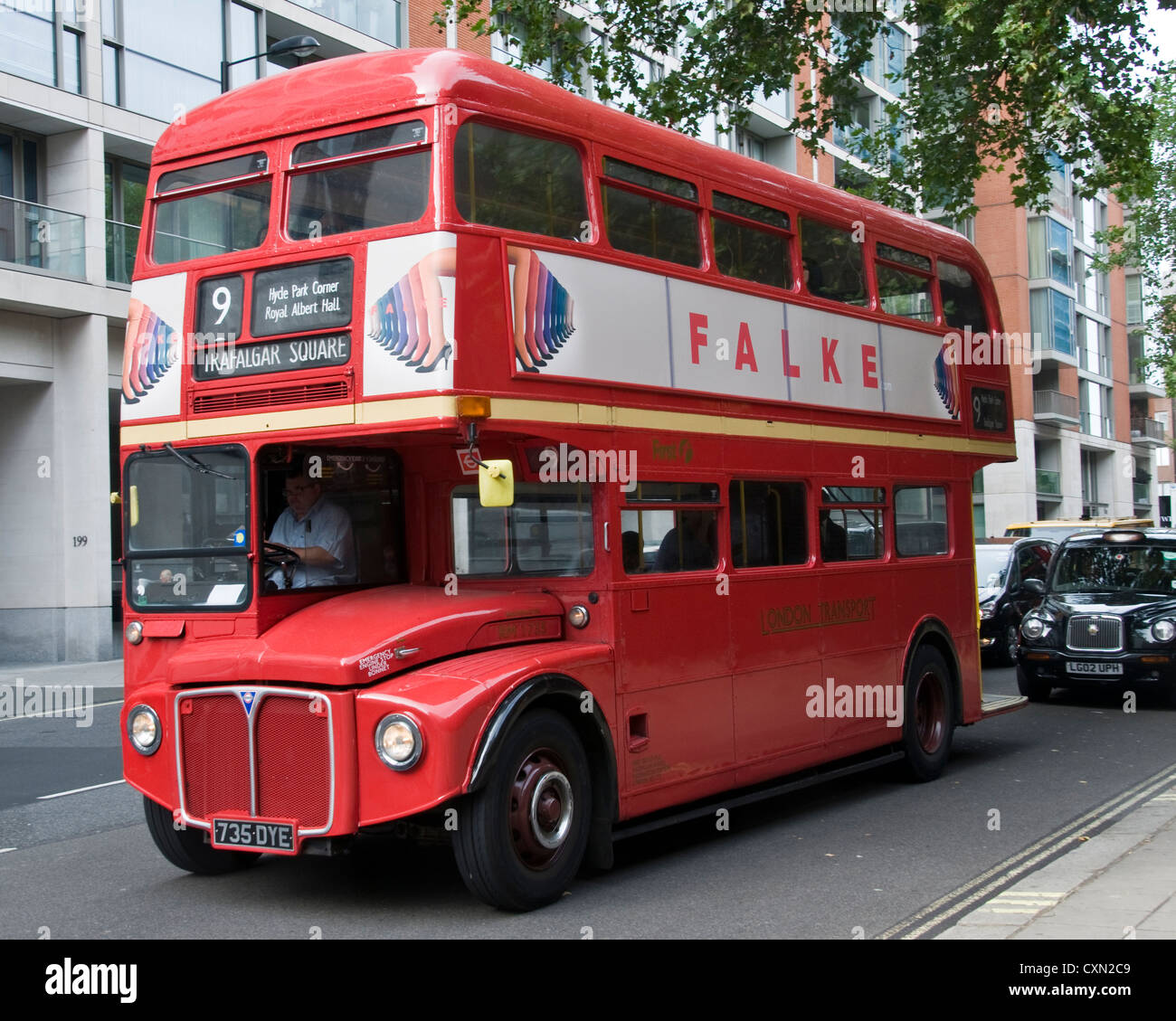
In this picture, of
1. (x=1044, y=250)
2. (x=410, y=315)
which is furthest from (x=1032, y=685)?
(x=1044, y=250)

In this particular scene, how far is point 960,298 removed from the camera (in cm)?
1163

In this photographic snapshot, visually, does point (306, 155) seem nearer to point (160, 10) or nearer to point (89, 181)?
point (89, 181)

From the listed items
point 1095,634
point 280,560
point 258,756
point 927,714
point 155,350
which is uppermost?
point 155,350

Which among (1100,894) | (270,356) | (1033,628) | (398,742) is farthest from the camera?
(1033,628)

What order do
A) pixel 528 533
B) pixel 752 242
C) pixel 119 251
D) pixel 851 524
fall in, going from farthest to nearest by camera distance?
pixel 119 251
pixel 851 524
pixel 752 242
pixel 528 533

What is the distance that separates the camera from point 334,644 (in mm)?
6426

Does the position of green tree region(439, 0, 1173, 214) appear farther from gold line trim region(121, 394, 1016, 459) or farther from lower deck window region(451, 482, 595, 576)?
lower deck window region(451, 482, 595, 576)

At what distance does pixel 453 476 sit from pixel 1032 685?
Answer: 9.96 metres

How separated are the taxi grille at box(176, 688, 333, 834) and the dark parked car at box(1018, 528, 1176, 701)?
10.8 meters

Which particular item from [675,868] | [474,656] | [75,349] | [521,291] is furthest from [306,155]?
[75,349]

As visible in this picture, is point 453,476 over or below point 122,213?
below

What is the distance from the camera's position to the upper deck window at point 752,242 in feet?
28.1

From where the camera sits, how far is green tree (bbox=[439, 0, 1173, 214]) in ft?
49.7

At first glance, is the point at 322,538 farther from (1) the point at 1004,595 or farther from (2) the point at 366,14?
(2) the point at 366,14
